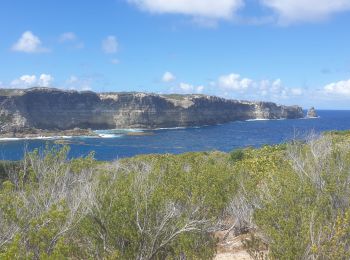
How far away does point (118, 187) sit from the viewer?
54.9 ft

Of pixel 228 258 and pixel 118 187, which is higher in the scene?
pixel 118 187

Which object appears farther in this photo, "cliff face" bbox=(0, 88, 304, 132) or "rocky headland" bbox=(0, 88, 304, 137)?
"cliff face" bbox=(0, 88, 304, 132)

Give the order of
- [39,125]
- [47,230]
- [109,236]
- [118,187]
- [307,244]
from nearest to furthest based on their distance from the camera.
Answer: [47,230], [307,244], [109,236], [118,187], [39,125]

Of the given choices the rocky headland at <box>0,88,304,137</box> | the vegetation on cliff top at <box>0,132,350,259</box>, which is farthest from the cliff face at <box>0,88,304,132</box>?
the vegetation on cliff top at <box>0,132,350,259</box>

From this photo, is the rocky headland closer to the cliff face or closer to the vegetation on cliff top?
the cliff face

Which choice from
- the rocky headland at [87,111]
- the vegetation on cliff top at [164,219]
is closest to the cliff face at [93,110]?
the rocky headland at [87,111]

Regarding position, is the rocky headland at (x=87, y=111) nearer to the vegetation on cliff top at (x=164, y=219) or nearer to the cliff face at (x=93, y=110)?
the cliff face at (x=93, y=110)

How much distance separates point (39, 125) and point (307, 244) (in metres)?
Answer: 137

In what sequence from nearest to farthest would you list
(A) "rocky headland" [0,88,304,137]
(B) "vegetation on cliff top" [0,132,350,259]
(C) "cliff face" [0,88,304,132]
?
(B) "vegetation on cliff top" [0,132,350,259]
(A) "rocky headland" [0,88,304,137]
(C) "cliff face" [0,88,304,132]

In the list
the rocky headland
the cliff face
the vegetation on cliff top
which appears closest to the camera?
the vegetation on cliff top

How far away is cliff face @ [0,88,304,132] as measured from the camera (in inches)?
5413

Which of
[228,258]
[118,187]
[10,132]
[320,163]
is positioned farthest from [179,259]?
[10,132]

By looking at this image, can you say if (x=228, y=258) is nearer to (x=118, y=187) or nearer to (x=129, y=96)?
(x=118, y=187)

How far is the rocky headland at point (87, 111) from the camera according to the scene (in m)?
135
